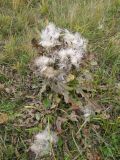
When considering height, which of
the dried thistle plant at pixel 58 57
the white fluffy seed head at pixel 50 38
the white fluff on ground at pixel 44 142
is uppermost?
the white fluffy seed head at pixel 50 38

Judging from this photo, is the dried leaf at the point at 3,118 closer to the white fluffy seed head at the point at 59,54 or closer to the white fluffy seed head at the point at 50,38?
→ the white fluffy seed head at the point at 59,54

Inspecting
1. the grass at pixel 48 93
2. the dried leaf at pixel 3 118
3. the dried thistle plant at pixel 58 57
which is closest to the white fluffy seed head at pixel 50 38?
the dried thistle plant at pixel 58 57

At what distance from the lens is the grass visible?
3.45 metres

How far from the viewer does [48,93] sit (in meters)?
3.73

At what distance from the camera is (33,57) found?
403 cm

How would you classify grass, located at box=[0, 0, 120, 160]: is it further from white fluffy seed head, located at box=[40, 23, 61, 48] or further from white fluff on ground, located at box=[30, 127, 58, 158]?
white fluffy seed head, located at box=[40, 23, 61, 48]

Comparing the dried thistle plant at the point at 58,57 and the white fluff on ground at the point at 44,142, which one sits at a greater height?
the dried thistle plant at the point at 58,57

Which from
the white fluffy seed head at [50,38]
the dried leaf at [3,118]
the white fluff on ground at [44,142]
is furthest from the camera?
the white fluffy seed head at [50,38]

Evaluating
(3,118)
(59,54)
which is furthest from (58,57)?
(3,118)

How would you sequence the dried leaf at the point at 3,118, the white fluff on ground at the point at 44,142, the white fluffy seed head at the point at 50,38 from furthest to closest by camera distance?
1. the white fluffy seed head at the point at 50,38
2. the dried leaf at the point at 3,118
3. the white fluff on ground at the point at 44,142

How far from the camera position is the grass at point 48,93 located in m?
3.45

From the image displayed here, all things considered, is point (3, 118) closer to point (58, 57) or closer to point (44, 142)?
point (44, 142)

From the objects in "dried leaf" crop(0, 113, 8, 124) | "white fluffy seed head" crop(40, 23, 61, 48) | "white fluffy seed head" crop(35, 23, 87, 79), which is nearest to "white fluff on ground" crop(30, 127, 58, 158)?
"dried leaf" crop(0, 113, 8, 124)

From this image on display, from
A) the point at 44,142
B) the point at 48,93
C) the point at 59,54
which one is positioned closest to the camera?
the point at 44,142
